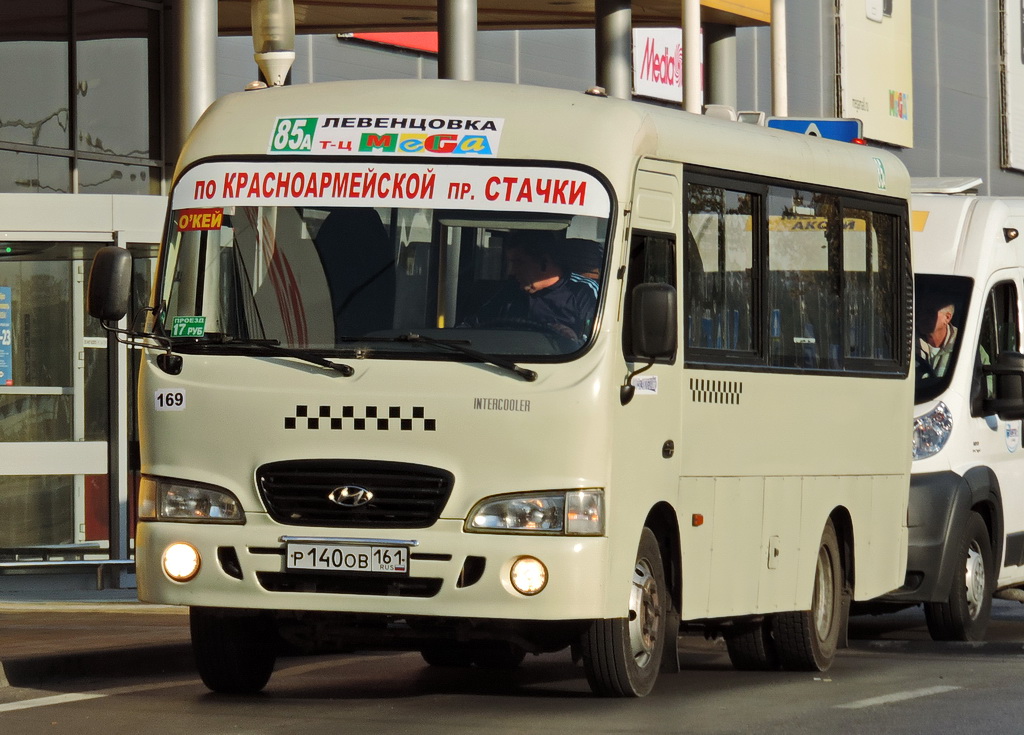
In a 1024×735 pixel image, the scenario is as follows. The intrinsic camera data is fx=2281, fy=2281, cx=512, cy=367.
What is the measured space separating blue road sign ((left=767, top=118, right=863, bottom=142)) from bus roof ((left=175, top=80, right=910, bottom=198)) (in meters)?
7.32

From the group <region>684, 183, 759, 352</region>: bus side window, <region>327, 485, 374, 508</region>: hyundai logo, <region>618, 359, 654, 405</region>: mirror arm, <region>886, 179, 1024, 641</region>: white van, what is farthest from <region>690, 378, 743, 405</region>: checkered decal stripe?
<region>886, 179, 1024, 641</region>: white van

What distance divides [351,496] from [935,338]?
571 cm

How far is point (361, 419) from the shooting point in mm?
9242

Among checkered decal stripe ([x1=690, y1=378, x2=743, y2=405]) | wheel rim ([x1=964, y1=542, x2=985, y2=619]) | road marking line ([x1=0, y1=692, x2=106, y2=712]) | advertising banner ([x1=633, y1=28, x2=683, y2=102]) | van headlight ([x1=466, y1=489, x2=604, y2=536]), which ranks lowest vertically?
road marking line ([x1=0, y1=692, x2=106, y2=712])

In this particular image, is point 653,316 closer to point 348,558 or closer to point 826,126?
point 348,558

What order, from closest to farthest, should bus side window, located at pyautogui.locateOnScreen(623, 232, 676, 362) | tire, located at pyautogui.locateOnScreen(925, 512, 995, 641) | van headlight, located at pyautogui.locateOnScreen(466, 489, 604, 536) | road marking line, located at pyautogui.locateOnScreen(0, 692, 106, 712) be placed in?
van headlight, located at pyautogui.locateOnScreen(466, 489, 604, 536) → bus side window, located at pyautogui.locateOnScreen(623, 232, 676, 362) → road marking line, located at pyautogui.locateOnScreen(0, 692, 106, 712) → tire, located at pyautogui.locateOnScreen(925, 512, 995, 641)

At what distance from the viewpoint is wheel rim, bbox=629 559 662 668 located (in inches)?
383

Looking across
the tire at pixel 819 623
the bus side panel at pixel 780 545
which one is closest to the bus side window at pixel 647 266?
the bus side panel at pixel 780 545

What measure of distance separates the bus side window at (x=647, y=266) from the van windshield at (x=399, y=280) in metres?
0.20

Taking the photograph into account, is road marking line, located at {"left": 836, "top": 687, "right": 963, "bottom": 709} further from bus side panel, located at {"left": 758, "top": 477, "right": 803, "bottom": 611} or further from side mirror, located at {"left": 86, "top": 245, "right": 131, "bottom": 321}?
side mirror, located at {"left": 86, "top": 245, "right": 131, "bottom": 321}

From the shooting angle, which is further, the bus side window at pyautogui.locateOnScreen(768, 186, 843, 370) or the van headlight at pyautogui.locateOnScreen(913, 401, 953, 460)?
the van headlight at pyautogui.locateOnScreen(913, 401, 953, 460)

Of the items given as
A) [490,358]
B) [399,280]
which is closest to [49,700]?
[399,280]

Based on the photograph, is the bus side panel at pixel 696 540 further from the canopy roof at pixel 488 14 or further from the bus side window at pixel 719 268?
the canopy roof at pixel 488 14

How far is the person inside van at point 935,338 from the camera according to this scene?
13.7 m
